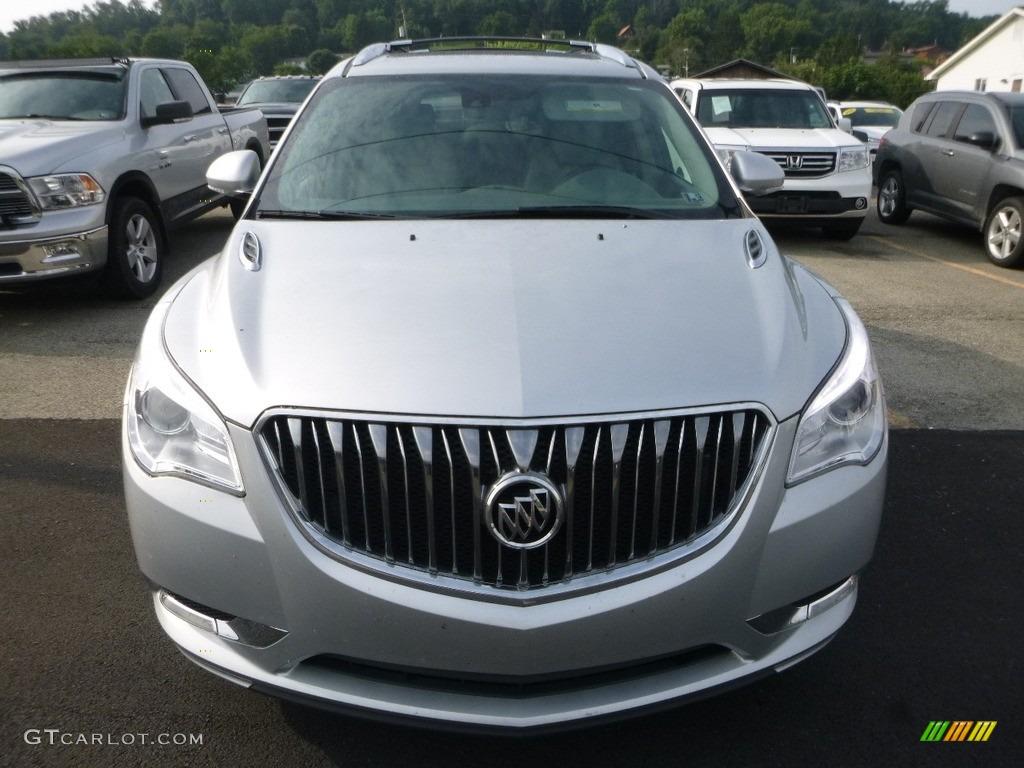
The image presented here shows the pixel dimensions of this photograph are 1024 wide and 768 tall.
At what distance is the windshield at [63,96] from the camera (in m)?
7.73

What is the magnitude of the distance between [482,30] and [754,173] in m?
53.0

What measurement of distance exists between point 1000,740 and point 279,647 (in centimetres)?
196

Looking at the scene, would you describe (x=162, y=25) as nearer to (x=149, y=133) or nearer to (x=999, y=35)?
(x=999, y=35)

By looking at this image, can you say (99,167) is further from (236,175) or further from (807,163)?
(807,163)

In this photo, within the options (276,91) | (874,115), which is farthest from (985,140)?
(874,115)

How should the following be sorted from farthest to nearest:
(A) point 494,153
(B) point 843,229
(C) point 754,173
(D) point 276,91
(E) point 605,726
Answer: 1. (D) point 276,91
2. (B) point 843,229
3. (C) point 754,173
4. (A) point 494,153
5. (E) point 605,726

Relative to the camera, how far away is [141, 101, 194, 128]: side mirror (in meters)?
7.71

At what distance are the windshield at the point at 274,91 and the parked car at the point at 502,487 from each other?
49.6 ft

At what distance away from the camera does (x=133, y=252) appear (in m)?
7.32

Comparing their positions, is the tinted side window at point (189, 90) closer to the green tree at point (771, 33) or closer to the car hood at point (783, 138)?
the car hood at point (783, 138)

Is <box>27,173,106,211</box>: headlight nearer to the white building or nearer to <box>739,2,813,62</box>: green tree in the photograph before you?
the white building

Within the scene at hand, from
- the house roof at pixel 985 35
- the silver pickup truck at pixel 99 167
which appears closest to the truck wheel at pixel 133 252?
the silver pickup truck at pixel 99 167

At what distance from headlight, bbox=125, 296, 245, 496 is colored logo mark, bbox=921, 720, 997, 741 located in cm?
199

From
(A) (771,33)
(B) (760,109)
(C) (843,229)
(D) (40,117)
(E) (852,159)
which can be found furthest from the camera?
(A) (771,33)
